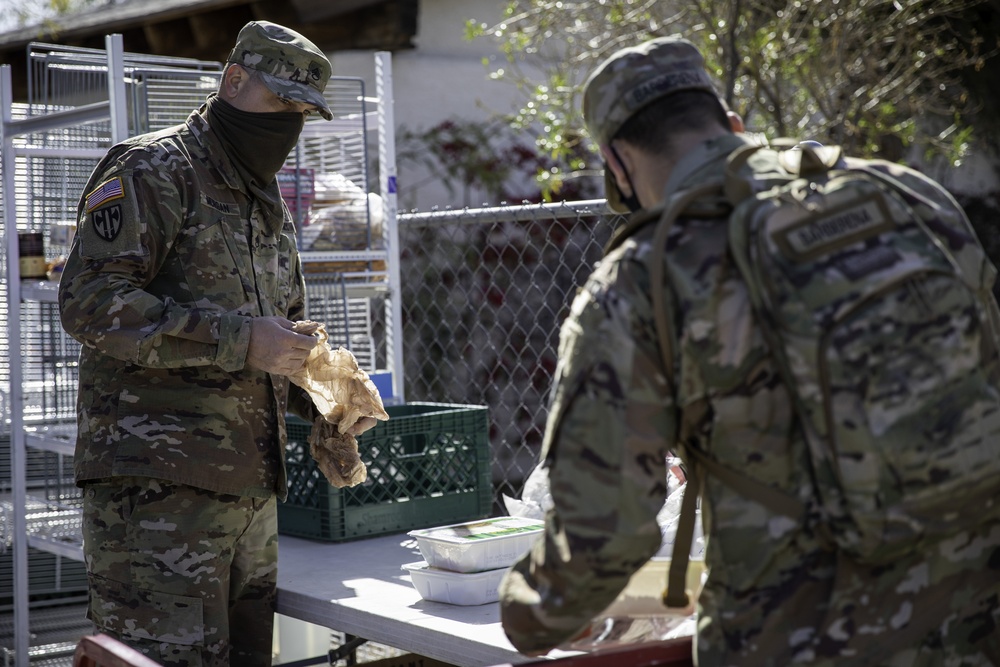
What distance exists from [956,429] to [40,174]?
3.54 m

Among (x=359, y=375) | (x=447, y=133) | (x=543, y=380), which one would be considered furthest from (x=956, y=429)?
(x=447, y=133)

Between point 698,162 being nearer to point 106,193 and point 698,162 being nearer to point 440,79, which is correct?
point 106,193

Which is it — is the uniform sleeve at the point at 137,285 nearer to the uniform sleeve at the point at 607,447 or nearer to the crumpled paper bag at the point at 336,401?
the crumpled paper bag at the point at 336,401

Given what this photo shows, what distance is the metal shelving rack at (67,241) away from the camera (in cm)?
357

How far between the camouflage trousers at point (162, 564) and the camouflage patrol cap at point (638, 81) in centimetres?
142

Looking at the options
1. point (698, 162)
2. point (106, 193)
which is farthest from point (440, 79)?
point (698, 162)

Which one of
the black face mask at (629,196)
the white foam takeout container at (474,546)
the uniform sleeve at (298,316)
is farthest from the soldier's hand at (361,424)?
the black face mask at (629,196)

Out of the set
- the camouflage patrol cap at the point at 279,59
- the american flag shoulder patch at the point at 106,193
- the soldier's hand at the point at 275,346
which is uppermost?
the camouflage patrol cap at the point at 279,59

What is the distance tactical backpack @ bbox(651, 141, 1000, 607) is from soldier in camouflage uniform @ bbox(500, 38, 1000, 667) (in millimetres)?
26

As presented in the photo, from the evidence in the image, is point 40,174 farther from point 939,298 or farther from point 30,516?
point 939,298

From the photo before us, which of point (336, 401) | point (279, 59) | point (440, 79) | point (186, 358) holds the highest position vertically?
point (440, 79)

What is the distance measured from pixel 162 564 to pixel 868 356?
1696 millimetres

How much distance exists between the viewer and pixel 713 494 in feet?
4.82

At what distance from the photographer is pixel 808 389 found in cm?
136
